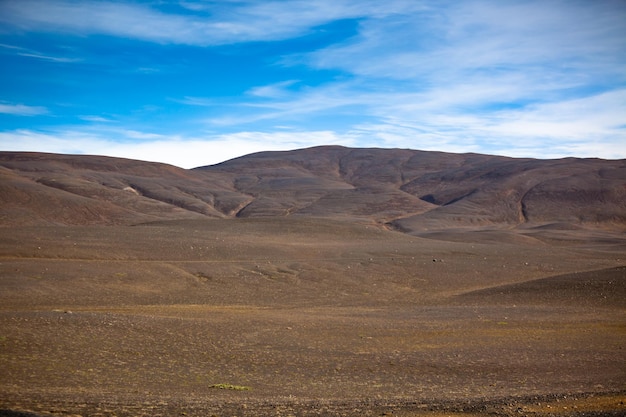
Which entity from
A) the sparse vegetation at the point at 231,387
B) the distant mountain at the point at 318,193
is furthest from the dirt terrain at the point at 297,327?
the distant mountain at the point at 318,193

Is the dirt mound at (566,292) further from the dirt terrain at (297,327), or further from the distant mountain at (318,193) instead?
the distant mountain at (318,193)

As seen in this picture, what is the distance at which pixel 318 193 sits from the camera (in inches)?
4700

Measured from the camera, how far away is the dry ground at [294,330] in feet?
35.4

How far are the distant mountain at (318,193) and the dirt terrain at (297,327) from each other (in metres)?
30.4

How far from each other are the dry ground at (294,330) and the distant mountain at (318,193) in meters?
33.1

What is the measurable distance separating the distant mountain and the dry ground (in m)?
33.1

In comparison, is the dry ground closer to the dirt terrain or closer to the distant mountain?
the dirt terrain

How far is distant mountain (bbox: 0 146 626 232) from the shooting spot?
231 ft

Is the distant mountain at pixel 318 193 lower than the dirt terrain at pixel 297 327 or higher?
higher

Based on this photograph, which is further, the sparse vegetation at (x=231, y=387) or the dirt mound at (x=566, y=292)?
the dirt mound at (x=566, y=292)

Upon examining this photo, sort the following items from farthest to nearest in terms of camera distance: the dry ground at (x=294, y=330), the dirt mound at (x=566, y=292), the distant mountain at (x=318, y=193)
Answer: the distant mountain at (x=318, y=193) → the dirt mound at (x=566, y=292) → the dry ground at (x=294, y=330)

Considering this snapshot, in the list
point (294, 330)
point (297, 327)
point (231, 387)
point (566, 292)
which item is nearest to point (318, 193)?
point (566, 292)

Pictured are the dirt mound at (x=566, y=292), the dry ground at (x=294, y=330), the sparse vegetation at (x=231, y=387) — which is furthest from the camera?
the dirt mound at (x=566, y=292)

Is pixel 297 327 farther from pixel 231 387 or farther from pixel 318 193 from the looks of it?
pixel 318 193
